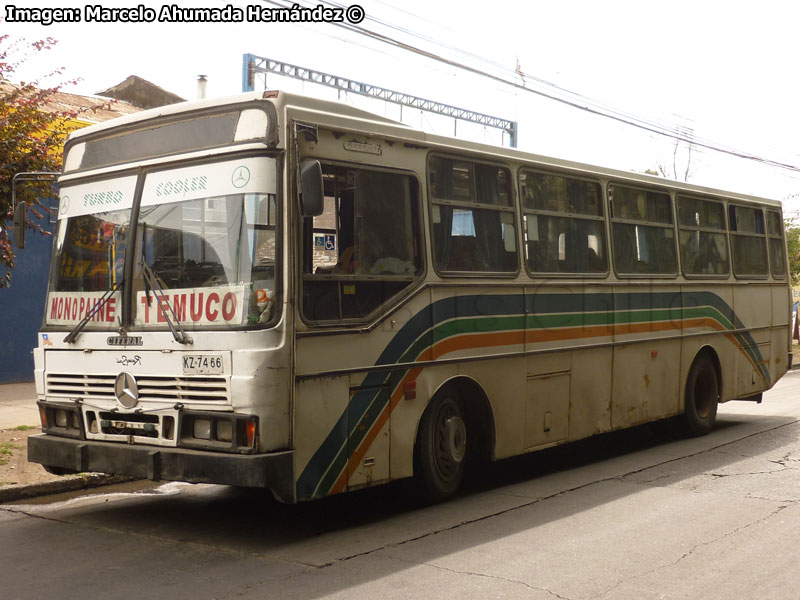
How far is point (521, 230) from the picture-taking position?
28.6 ft

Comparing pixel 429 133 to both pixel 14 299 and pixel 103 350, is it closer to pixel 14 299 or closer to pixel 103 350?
pixel 103 350

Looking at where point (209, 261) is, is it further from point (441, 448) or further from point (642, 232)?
point (642, 232)

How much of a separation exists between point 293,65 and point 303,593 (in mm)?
20178

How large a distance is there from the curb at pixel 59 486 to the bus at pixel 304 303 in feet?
4.01

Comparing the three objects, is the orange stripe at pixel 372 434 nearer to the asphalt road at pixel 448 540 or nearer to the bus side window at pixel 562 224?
the asphalt road at pixel 448 540

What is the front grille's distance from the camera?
6.33 meters

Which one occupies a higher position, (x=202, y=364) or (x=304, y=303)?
(x=304, y=303)

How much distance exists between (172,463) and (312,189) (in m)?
2.08

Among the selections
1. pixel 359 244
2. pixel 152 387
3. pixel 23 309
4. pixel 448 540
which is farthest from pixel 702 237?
pixel 23 309

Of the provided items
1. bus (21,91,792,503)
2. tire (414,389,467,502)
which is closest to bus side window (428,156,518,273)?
bus (21,91,792,503)

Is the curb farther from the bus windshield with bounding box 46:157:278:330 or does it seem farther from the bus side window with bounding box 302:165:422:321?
the bus side window with bounding box 302:165:422:321

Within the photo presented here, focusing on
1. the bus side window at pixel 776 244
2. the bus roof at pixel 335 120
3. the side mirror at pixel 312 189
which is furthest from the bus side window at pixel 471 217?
the bus side window at pixel 776 244

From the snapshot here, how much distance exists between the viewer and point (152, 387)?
6.64 m

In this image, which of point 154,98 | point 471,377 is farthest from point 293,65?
point 471,377
